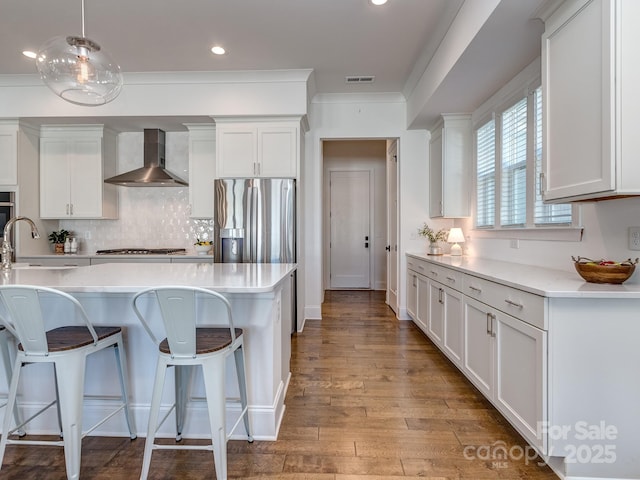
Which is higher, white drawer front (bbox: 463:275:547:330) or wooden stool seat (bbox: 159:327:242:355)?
white drawer front (bbox: 463:275:547:330)

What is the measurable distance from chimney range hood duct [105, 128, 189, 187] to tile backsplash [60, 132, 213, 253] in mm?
201

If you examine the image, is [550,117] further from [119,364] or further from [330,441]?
[119,364]

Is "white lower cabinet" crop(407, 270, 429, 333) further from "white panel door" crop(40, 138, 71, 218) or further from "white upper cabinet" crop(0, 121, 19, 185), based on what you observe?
"white upper cabinet" crop(0, 121, 19, 185)

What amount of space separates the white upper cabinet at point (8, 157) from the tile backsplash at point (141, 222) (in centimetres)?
81

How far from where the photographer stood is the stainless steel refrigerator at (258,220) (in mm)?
3848

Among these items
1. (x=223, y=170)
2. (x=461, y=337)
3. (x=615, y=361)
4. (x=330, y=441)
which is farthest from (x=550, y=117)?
(x=223, y=170)

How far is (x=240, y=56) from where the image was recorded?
3.56 metres

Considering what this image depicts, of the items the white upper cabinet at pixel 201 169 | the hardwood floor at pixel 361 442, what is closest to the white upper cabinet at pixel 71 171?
the white upper cabinet at pixel 201 169

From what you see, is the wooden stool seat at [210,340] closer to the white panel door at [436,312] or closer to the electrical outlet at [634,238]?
the white panel door at [436,312]

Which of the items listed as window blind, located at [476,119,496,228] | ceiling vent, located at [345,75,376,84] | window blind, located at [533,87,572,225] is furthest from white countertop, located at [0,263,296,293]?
ceiling vent, located at [345,75,376,84]

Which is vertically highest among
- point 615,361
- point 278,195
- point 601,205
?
point 278,195

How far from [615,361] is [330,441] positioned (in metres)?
1.45

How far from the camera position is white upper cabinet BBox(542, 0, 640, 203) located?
1512mm

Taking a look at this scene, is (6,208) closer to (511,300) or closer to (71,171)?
(71,171)
